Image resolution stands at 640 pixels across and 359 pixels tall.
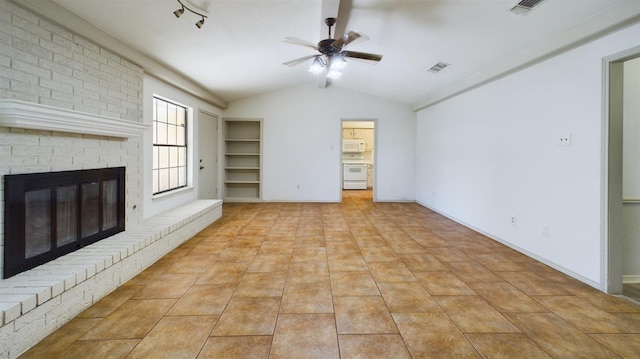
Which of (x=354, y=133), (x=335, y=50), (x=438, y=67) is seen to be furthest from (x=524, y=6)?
(x=354, y=133)

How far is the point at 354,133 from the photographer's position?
10648mm

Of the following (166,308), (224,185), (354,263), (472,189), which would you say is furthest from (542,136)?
(224,185)

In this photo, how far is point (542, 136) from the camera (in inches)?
129

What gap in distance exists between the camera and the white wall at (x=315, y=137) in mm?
7270

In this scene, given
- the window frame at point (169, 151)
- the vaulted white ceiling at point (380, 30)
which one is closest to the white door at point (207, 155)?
the window frame at point (169, 151)

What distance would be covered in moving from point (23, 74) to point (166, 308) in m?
2.12

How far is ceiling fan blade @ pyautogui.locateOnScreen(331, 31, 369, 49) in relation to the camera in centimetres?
299

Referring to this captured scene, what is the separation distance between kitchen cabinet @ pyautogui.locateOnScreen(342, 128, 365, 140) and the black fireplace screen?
818 centimetres

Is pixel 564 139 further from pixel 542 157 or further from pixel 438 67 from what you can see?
pixel 438 67

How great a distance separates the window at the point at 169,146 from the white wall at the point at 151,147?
0.40 feet

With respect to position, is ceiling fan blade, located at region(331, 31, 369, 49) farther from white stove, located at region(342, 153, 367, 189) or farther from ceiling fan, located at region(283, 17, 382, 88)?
white stove, located at region(342, 153, 367, 189)

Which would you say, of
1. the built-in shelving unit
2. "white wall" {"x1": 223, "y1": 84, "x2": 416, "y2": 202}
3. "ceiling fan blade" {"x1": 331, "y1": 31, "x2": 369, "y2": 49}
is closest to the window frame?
the built-in shelving unit

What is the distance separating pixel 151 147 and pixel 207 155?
2.29 meters

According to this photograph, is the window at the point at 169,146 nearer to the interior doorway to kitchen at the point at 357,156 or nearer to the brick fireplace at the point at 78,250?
the brick fireplace at the point at 78,250
